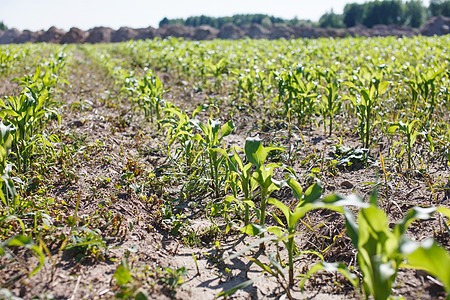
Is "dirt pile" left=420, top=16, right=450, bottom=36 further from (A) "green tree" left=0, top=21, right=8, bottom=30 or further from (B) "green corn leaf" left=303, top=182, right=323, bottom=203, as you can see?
(A) "green tree" left=0, top=21, right=8, bottom=30

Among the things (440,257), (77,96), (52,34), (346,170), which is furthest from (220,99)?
(52,34)

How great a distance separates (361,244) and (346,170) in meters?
1.73

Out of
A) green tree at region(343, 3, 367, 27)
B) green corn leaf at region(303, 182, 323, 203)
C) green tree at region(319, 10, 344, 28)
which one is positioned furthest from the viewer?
green tree at region(343, 3, 367, 27)

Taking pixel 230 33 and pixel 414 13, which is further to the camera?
pixel 414 13

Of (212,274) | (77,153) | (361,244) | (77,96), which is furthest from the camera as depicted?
(77,96)

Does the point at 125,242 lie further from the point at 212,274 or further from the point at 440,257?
the point at 440,257

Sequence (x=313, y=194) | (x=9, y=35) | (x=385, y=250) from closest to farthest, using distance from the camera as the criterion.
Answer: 1. (x=385, y=250)
2. (x=313, y=194)
3. (x=9, y=35)

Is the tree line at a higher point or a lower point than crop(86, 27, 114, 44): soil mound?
higher

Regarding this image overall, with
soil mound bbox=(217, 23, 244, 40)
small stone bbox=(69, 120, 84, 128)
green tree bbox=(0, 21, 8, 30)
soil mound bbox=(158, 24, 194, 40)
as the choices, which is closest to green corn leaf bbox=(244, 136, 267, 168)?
small stone bbox=(69, 120, 84, 128)

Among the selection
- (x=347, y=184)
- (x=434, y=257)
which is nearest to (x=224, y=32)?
(x=347, y=184)

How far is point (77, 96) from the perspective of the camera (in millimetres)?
5902

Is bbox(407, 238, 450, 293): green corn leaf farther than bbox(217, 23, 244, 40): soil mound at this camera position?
No

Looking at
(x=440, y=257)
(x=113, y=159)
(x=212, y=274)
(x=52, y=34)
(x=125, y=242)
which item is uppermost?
(x=52, y=34)

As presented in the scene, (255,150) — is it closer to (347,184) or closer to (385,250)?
(385,250)
